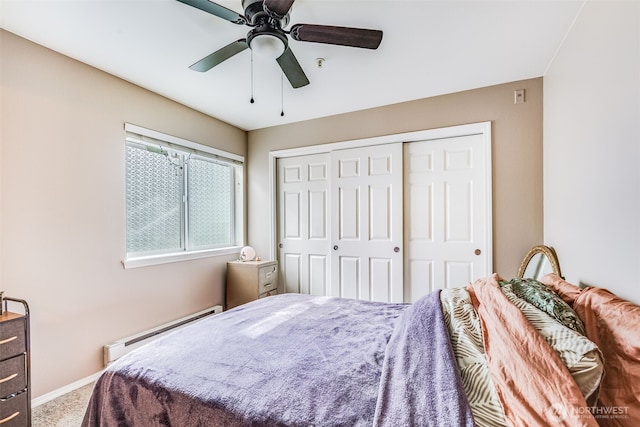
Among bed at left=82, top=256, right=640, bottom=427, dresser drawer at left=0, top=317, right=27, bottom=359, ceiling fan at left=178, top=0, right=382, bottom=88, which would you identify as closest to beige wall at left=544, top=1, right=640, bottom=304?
bed at left=82, top=256, right=640, bottom=427

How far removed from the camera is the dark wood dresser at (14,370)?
1.56 m

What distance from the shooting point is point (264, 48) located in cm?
161

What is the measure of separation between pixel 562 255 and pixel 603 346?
135 centimetres

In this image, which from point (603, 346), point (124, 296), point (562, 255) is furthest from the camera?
point (124, 296)

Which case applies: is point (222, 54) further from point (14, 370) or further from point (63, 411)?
point (63, 411)

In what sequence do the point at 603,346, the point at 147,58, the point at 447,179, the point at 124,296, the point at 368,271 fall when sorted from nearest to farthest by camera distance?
1. the point at 603,346
2. the point at 147,58
3. the point at 124,296
4. the point at 447,179
5. the point at 368,271

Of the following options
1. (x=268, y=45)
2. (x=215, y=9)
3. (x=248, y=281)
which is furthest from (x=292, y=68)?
(x=248, y=281)

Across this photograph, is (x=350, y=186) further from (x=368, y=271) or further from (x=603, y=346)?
(x=603, y=346)

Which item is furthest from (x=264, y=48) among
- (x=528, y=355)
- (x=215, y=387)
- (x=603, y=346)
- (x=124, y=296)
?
(x=124, y=296)

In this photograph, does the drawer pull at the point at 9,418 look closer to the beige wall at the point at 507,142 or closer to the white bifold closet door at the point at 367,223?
the white bifold closet door at the point at 367,223

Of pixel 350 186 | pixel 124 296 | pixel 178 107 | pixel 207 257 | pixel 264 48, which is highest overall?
pixel 178 107

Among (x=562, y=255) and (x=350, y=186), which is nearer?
(x=562, y=255)

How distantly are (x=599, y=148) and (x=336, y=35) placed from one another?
4.77ft

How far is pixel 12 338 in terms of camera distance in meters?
1.61
